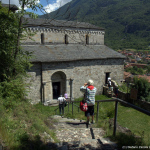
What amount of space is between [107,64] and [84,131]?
12.7 meters

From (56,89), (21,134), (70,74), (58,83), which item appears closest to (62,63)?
(70,74)

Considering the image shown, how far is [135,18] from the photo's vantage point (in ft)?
270

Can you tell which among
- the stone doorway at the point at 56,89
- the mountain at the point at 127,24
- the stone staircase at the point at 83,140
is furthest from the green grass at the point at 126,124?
the mountain at the point at 127,24

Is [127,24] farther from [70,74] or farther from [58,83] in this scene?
[58,83]

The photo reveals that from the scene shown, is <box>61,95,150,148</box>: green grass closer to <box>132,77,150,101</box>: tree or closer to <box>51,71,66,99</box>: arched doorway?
<box>132,77,150,101</box>: tree

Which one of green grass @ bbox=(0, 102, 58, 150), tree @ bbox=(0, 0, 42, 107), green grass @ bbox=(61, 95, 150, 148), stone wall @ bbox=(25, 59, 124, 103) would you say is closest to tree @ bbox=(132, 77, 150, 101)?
green grass @ bbox=(61, 95, 150, 148)

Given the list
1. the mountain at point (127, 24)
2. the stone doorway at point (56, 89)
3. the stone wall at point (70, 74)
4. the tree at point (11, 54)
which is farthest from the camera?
the mountain at point (127, 24)

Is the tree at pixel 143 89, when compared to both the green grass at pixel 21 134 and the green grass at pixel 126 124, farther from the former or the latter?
the green grass at pixel 21 134

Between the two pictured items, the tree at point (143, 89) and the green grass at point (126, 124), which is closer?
the green grass at point (126, 124)

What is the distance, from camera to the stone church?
12989 millimetres

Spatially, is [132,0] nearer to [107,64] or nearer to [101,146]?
[107,64]

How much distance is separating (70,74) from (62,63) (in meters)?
1.36

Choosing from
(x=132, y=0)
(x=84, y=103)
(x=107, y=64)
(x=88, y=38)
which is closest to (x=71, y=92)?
(x=107, y=64)

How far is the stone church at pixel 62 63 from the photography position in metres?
13.0
